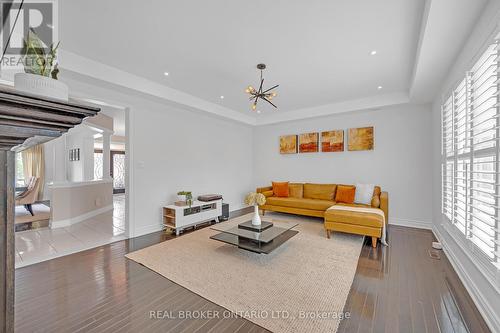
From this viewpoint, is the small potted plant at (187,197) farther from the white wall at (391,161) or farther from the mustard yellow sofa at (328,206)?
the white wall at (391,161)

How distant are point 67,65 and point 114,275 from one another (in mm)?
2737

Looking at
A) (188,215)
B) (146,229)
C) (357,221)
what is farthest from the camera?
(188,215)

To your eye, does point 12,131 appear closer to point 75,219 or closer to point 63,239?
point 63,239

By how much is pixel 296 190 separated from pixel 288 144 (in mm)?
1360

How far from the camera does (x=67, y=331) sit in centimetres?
168

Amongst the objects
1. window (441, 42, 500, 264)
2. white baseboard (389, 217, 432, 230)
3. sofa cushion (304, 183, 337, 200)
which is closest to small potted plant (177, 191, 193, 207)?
sofa cushion (304, 183, 337, 200)

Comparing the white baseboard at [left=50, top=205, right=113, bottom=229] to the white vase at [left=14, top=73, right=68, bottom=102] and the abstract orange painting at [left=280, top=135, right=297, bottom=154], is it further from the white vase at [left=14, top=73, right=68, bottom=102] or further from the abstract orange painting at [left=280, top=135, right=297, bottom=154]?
the abstract orange painting at [left=280, top=135, right=297, bottom=154]

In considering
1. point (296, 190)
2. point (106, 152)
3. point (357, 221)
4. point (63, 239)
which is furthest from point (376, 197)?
point (106, 152)

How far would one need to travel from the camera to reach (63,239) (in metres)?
3.63

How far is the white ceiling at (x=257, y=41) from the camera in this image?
83.3 inches

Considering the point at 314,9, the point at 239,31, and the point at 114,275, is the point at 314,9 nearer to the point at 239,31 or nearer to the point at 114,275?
the point at 239,31

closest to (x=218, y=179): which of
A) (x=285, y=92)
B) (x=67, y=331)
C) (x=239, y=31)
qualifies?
(x=285, y=92)

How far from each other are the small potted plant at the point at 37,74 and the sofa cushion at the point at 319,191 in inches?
203

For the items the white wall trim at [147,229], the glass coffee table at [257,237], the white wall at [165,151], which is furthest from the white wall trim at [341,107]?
the white wall trim at [147,229]
